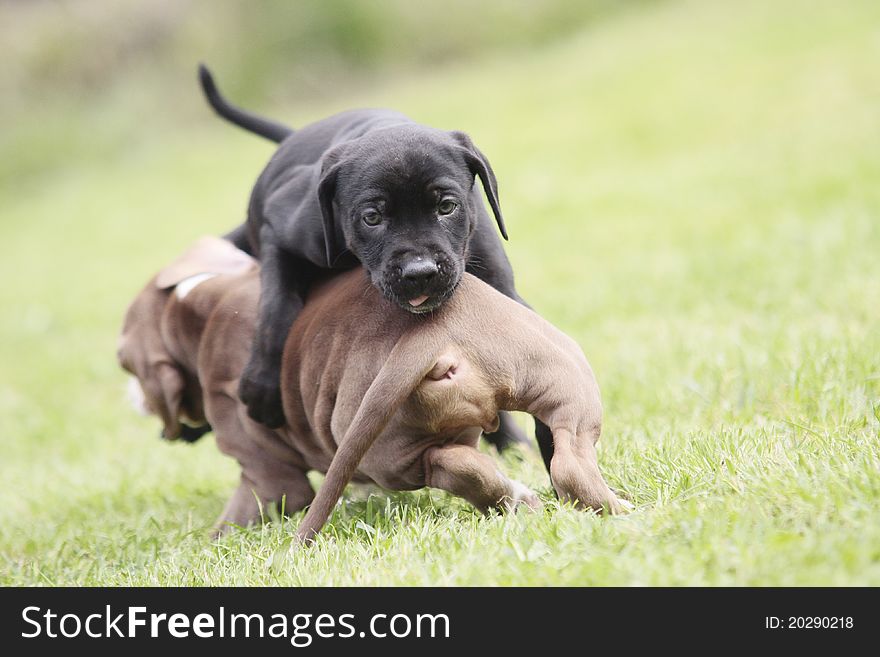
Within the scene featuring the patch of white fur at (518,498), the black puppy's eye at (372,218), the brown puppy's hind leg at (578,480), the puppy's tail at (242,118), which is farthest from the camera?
the puppy's tail at (242,118)

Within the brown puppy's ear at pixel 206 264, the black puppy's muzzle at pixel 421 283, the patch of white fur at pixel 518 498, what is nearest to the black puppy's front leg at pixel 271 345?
the brown puppy's ear at pixel 206 264

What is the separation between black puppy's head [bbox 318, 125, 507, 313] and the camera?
3.66 m

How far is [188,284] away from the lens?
16.7 ft

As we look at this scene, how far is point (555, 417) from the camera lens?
360 centimetres

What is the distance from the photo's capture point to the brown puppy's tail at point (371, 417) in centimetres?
353

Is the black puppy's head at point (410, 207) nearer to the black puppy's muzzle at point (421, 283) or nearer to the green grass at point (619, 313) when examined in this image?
the black puppy's muzzle at point (421, 283)

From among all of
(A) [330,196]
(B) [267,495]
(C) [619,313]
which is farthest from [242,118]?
(C) [619,313]

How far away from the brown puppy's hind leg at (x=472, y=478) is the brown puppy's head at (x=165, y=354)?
1805mm

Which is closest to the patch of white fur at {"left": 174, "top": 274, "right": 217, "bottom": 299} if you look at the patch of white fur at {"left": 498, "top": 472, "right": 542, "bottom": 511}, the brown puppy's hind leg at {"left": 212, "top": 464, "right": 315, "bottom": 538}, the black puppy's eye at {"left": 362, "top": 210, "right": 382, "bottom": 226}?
the brown puppy's hind leg at {"left": 212, "top": 464, "right": 315, "bottom": 538}

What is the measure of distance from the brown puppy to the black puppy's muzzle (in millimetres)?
82

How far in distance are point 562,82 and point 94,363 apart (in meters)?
10.4

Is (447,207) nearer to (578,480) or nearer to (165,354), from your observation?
(578,480)
